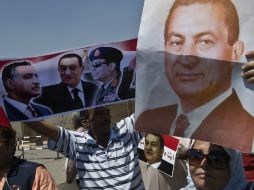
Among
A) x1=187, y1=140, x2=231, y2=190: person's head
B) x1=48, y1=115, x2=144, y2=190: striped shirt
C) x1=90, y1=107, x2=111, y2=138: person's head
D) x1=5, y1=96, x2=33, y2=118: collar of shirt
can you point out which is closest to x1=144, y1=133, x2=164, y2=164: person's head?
x1=48, y1=115, x2=144, y2=190: striped shirt

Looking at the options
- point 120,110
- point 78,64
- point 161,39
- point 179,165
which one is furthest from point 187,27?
point 120,110

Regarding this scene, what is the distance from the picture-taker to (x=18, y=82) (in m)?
4.06

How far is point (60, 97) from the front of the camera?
13.7ft

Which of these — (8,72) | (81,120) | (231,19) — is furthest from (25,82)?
(81,120)

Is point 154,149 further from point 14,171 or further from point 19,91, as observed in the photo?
point 14,171

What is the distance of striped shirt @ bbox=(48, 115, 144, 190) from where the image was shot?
3928 mm

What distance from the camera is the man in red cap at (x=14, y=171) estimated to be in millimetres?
2947

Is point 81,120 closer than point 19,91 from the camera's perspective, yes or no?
No

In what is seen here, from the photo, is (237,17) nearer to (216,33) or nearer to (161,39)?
(216,33)

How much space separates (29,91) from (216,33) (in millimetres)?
2326

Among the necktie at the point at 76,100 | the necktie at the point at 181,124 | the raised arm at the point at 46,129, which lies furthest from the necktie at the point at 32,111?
the necktie at the point at 181,124

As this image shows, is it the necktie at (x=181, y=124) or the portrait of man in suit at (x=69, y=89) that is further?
the portrait of man in suit at (x=69, y=89)

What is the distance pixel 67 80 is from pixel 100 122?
47 cm

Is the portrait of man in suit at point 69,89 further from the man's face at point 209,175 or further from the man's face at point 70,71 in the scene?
the man's face at point 209,175
